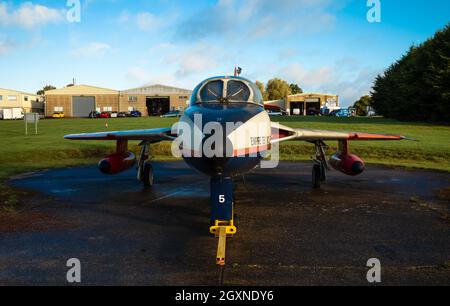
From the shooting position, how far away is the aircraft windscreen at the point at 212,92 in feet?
28.4

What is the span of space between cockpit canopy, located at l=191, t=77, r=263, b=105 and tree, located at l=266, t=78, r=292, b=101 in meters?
143

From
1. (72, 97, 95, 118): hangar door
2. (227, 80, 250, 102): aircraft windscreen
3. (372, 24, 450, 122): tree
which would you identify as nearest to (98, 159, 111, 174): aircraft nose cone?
(227, 80, 250, 102): aircraft windscreen

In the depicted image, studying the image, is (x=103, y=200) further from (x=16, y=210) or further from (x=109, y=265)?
(x=109, y=265)

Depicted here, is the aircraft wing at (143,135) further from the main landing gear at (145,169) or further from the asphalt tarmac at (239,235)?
the asphalt tarmac at (239,235)

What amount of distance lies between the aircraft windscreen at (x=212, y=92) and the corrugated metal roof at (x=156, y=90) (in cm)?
9812

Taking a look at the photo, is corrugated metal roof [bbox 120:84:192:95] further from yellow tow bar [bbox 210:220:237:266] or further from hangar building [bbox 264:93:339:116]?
yellow tow bar [bbox 210:220:237:266]

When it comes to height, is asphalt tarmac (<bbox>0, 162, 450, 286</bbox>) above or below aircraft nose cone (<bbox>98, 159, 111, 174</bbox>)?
below

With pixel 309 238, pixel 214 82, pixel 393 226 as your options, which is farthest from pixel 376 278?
pixel 214 82

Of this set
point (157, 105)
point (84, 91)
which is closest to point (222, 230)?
point (157, 105)

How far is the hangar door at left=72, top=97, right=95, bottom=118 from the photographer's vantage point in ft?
347

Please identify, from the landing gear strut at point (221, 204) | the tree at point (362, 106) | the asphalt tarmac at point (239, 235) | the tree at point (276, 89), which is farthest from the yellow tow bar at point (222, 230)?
the tree at point (276, 89)

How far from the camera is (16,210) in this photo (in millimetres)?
9766

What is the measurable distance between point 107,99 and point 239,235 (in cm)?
10601
